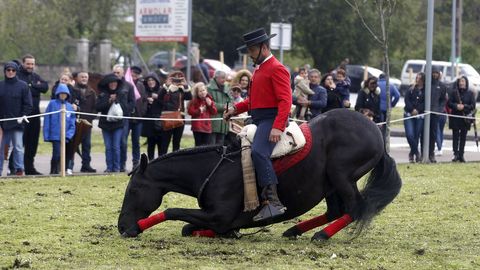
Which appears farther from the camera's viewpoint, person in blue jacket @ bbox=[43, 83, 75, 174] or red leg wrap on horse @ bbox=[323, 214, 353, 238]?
person in blue jacket @ bbox=[43, 83, 75, 174]

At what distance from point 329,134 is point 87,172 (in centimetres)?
873

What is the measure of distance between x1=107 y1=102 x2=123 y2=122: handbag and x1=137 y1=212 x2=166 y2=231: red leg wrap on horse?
7.97 metres

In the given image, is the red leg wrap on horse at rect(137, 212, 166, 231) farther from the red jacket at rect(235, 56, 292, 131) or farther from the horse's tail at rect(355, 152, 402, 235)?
the horse's tail at rect(355, 152, 402, 235)

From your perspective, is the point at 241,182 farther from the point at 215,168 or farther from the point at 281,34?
the point at 281,34

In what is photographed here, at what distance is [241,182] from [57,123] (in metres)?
7.93

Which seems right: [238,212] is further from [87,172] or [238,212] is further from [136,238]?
[87,172]

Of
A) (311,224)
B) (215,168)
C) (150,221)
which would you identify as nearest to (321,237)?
(311,224)

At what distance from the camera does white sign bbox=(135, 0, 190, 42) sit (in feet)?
113

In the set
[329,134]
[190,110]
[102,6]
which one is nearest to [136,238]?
[329,134]

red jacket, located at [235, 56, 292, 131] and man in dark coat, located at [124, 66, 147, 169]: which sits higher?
red jacket, located at [235, 56, 292, 131]

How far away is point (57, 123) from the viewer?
58.3ft

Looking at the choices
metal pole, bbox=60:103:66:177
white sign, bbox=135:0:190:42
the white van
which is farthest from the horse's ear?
the white van

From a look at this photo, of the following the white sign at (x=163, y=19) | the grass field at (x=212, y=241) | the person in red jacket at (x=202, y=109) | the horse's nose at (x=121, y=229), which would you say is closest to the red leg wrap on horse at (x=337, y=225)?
the grass field at (x=212, y=241)

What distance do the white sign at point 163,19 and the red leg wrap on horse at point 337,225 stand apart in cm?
2331
